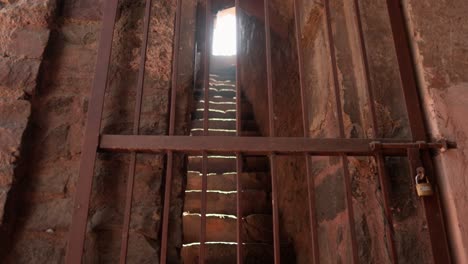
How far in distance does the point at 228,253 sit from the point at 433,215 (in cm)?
127

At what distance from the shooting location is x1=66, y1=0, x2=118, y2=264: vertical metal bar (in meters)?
1.22

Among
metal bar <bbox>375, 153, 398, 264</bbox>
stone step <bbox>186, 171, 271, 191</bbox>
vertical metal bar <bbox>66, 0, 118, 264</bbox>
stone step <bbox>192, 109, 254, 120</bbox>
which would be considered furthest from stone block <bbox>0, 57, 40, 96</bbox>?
stone step <bbox>192, 109, 254, 120</bbox>

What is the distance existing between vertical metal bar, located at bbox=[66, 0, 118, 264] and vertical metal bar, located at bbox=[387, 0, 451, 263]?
109 cm

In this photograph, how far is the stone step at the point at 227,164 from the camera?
10.2 ft

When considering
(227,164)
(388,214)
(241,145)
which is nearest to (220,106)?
(227,164)

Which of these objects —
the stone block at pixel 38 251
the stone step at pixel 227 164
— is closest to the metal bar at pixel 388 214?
the stone block at pixel 38 251

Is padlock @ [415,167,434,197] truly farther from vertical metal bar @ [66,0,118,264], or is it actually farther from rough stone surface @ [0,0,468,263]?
vertical metal bar @ [66,0,118,264]

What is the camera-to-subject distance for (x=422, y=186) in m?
1.30

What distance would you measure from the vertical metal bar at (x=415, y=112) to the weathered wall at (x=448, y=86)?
3 centimetres

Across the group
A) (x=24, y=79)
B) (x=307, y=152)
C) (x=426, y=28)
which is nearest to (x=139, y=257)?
(x=307, y=152)

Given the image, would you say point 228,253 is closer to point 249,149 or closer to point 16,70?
point 249,149

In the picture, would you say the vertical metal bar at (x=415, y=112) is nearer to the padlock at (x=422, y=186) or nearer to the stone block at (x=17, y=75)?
the padlock at (x=422, y=186)

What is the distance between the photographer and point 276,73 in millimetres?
2932

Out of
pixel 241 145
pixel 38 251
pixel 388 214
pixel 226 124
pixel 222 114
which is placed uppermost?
pixel 222 114
